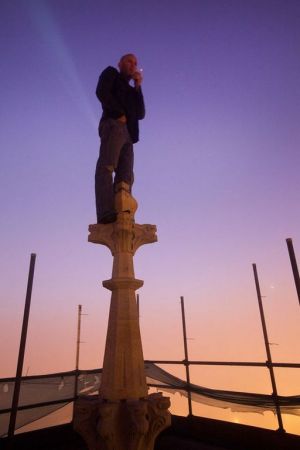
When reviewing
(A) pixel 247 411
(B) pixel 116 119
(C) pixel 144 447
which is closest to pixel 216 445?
(A) pixel 247 411

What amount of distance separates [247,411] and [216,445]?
1.14 m

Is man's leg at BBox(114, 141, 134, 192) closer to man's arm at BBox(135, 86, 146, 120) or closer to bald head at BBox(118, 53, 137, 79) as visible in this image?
man's arm at BBox(135, 86, 146, 120)

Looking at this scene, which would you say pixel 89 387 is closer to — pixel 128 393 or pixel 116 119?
pixel 128 393

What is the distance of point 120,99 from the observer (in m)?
3.96

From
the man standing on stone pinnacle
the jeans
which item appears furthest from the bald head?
the jeans

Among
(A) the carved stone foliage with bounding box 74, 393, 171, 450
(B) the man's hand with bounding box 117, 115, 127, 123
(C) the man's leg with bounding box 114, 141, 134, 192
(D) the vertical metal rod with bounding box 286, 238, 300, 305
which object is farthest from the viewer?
(D) the vertical metal rod with bounding box 286, 238, 300, 305

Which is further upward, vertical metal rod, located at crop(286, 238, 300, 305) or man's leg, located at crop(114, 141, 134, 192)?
man's leg, located at crop(114, 141, 134, 192)

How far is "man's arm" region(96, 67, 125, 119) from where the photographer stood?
3805 mm

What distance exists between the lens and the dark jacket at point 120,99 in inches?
150

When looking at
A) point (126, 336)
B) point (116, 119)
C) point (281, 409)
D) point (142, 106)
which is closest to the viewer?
point (126, 336)

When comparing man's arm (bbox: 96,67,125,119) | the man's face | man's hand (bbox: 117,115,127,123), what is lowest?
man's hand (bbox: 117,115,127,123)

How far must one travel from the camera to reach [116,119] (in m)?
3.96

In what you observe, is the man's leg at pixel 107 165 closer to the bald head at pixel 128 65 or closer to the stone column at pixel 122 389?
the stone column at pixel 122 389

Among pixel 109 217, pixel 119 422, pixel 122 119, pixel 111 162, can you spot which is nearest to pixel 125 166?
pixel 111 162
